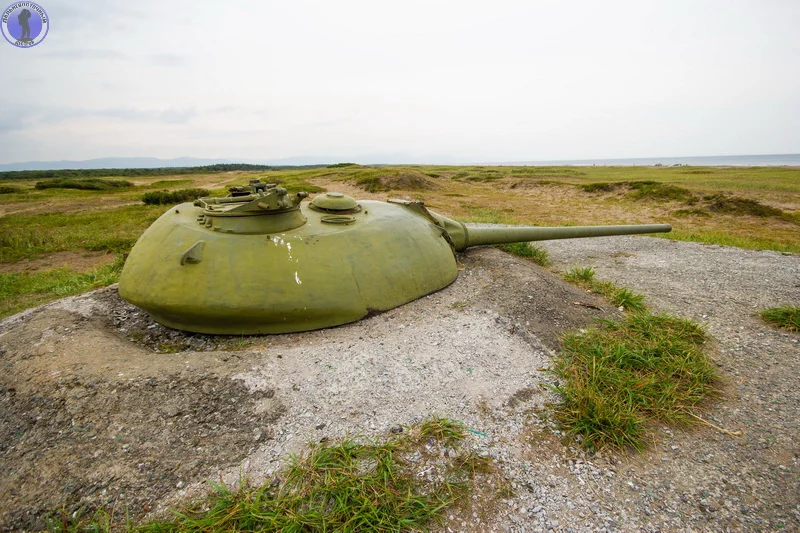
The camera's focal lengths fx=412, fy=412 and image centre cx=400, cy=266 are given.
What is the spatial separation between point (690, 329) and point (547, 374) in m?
2.37

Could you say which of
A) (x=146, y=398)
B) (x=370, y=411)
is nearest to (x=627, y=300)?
(x=370, y=411)

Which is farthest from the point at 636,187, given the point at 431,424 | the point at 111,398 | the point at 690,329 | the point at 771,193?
the point at 111,398

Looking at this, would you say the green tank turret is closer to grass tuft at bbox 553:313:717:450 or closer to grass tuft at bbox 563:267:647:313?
grass tuft at bbox 553:313:717:450

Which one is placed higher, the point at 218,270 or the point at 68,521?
the point at 218,270

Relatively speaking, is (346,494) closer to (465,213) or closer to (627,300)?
(627,300)

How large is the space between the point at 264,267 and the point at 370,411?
76.9 inches

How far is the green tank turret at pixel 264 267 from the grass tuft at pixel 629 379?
2237 mm

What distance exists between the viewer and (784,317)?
5551mm

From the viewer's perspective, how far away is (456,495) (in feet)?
9.28

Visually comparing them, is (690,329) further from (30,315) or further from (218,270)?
(30,315)

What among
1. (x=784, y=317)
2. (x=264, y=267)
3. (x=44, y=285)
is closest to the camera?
(x=264, y=267)

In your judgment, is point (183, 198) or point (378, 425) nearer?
point (378, 425)

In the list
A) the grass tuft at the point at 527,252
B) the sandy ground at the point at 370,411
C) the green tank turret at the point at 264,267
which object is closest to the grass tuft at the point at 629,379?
the sandy ground at the point at 370,411

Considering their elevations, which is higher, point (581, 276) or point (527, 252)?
point (527, 252)
